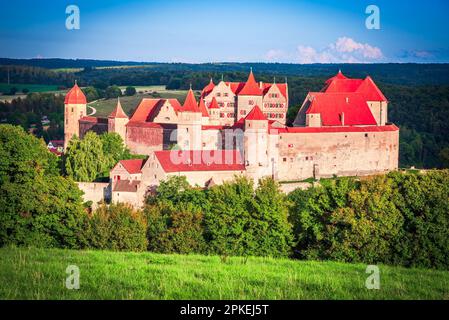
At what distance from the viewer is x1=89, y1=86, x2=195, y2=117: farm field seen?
304ft

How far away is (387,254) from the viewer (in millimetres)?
24047

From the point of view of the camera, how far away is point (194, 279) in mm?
15875

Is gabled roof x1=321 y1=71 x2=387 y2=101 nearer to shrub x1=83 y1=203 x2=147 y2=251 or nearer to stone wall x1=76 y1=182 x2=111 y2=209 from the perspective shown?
stone wall x1=76 y1=182 x2=111 y2=209

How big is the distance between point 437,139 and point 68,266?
68272 mm

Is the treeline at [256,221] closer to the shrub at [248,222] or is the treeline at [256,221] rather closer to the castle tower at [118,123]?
the shrub at [248,222]

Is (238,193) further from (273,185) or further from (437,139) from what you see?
(437,139)

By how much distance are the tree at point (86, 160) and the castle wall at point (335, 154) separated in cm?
1049

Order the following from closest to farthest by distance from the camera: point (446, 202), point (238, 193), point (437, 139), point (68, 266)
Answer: point (68, 266) → point (446, 202) → point (238, 193) → point (437, 139)

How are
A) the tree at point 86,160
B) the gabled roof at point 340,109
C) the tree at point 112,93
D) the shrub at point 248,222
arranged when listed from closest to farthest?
the shrub at point 248,222
the tree at point 86,160
the gabled roof at point 340,109
the tree at point 112,93

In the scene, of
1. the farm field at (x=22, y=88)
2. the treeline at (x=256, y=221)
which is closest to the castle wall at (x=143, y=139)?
the treeline at (x=256, y=221)

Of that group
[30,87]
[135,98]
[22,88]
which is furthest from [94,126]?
[135,98]

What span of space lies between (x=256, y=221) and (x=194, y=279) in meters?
12.2

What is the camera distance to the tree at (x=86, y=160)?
43938 millimetres
